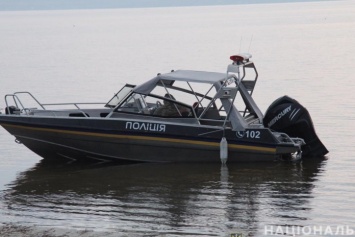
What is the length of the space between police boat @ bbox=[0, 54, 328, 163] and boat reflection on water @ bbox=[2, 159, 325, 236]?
341 mm

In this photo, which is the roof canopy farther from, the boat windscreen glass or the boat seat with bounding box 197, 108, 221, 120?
the boat windscreen glass

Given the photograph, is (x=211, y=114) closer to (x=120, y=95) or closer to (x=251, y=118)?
(x=251, y=118)

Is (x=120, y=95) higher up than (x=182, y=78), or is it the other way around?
(x=182, y=78)

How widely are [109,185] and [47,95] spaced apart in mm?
20565

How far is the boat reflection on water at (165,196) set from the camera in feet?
49.7

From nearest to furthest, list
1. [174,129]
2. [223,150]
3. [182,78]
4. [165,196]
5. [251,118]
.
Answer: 1. [165,196]
2. [174,129]
3. [223,150]
4. [182,78]
5. [251,118]

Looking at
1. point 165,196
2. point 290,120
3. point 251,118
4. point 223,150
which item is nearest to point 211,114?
point 223,150

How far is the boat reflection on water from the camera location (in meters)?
15.1

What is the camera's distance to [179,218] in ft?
50.9

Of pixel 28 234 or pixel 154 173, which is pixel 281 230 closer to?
pixel 28 234

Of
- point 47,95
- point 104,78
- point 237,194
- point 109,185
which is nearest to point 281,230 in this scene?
point 237,194

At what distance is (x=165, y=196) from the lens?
1773cm

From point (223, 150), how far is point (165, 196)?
10.2 ft

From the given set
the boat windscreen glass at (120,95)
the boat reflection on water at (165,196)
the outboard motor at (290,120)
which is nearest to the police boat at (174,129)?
the outboard motor at (290,120)
